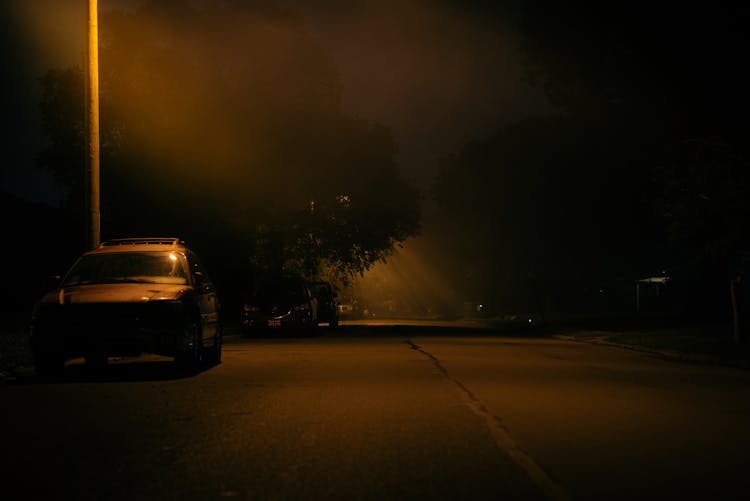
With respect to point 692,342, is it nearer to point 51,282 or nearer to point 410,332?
point 410,332

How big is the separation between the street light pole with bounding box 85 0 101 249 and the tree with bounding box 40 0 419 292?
22.2 metres

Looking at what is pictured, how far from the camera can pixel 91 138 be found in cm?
2062

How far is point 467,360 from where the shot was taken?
20375mm

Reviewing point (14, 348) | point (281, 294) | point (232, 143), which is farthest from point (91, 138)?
point (232, 143)

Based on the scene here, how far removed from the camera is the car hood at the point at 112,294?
15664 mm

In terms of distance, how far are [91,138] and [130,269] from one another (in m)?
3.99

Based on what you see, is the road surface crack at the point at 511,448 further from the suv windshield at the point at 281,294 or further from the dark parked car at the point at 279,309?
the suv windshield at the point at 281,294

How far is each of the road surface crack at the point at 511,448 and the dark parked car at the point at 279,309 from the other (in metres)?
17.4

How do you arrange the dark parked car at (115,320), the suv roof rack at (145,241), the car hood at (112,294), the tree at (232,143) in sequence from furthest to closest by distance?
the tree at (232,143) → the suv roof rack at (145,241) → the car hood at (112,294) → the dark parked car at (115,320)

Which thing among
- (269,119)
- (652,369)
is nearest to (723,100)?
(652,369)

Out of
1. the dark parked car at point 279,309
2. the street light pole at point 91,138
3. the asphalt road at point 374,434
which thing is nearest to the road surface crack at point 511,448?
the asphalt road at point 374,434

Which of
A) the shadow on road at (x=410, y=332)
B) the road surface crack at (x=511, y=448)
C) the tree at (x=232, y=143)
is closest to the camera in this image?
the road surface crack at (x=511, y=448)

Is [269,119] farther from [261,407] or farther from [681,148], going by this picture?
[261,407]

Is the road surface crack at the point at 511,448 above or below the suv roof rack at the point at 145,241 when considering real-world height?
below
